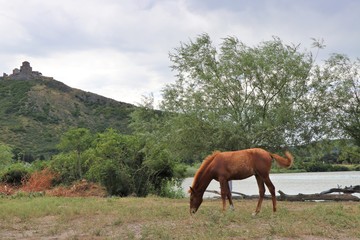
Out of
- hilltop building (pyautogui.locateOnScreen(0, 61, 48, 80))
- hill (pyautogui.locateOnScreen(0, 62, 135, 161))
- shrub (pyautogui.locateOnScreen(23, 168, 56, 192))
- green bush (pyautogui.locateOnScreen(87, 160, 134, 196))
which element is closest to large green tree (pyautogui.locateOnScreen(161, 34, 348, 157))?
green bush (pyautogui.locateOnScreen(87, 160, 134, 196))

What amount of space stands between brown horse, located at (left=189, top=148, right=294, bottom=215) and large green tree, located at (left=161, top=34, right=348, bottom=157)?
6.15 metres

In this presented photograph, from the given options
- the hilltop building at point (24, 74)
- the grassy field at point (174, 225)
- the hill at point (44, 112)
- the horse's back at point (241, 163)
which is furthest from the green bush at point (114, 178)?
the hilltop building at point (24, 74)

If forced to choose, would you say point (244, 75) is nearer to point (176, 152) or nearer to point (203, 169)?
point (176, 152)

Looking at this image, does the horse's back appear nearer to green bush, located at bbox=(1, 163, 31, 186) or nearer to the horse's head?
the horse's head

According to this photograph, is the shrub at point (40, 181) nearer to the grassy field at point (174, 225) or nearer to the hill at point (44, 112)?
the grassy field at point (174, 225)

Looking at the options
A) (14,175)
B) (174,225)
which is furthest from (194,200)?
(14,175)

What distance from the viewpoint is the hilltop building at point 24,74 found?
80938mm

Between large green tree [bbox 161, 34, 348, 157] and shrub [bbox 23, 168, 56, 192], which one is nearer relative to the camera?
large green tree [bbox 161, 34, 348, 157]

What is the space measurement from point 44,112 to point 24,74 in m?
23.2

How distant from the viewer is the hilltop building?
80.9 meters

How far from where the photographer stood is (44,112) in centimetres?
6362

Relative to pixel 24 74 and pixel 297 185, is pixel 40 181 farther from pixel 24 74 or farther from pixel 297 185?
pixel 24 74

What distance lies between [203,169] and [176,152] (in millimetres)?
7501

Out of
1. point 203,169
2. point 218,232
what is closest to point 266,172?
point 203,169
